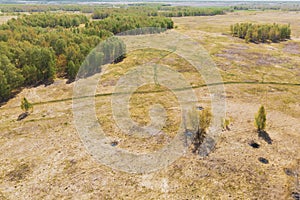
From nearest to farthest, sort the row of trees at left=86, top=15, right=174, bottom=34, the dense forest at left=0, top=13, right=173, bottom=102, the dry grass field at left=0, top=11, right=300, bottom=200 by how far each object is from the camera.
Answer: the dry grass field at left=0, top=11, right=300, bottom=200 < the dense forest at left=0, top=13, right=173, bottom=102 < the row of trees at left=86, top=15, right=174, bottom=34

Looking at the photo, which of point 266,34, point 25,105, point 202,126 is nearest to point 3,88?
point 25,105

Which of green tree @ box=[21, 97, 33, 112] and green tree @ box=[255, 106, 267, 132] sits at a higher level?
green tree @ box=[21, 97, 33, 112]

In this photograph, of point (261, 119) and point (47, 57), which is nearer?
point (261, 119)

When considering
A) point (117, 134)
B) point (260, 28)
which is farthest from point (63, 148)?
point (260, 28)

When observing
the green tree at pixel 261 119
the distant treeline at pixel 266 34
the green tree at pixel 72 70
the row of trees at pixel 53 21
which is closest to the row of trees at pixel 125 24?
the row of trees at pixel 53 21

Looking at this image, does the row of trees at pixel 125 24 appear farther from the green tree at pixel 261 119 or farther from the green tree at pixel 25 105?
the green tree at pixel 261 119

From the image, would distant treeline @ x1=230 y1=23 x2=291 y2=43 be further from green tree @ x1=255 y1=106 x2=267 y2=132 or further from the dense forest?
green tree @ x1=255 y1=106 x2=267 y2=132

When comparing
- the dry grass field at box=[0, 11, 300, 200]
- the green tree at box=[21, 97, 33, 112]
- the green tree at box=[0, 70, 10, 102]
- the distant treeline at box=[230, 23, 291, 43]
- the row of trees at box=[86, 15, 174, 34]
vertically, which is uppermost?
the row of trees at box=[86, 15, 174, 34]

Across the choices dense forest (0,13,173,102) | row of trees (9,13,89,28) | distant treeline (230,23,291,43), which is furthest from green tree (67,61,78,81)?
row of trees (9,13,89,28)

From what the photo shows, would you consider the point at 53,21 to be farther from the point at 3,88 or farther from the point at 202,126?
the point at 202,126
